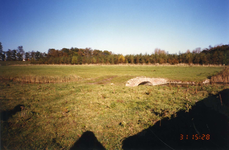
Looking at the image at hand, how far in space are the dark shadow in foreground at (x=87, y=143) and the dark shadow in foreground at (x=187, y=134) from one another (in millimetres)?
948

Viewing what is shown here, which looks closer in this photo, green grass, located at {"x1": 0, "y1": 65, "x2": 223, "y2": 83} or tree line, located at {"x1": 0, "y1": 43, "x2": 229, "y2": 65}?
green grass, located at {"x1": 0, "y1": 65, "x2": 223, "y2": 83}

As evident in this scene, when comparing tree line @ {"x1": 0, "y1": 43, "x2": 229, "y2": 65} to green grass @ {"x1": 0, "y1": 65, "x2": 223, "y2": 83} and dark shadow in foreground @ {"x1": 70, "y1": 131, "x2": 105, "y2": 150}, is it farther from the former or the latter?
dark shadow in foreground @ {"x1": 70, "y1": 131, "x2": 105, "y2": 150}

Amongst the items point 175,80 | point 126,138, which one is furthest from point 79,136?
point 175,80

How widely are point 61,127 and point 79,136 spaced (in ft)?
3.29

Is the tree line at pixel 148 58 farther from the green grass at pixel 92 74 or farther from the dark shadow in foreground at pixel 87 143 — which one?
the dark shadow in foreground at pixel 87 143

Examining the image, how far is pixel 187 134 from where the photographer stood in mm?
4059

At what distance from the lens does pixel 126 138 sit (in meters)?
3.91

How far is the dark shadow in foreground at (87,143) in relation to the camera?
3.53 metres

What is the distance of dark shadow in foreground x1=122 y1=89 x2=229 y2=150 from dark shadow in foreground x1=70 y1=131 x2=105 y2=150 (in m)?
0.95

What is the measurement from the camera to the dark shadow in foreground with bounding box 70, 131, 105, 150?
353 cm
